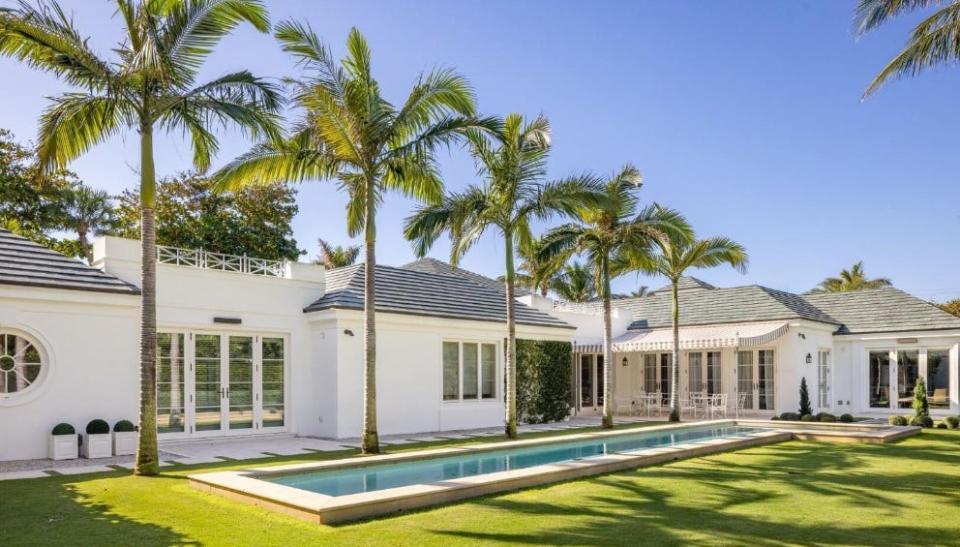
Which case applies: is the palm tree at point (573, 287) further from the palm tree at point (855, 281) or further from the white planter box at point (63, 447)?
the white planter box at point (63, 447)

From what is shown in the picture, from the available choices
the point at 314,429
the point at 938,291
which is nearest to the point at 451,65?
the point at 314,429

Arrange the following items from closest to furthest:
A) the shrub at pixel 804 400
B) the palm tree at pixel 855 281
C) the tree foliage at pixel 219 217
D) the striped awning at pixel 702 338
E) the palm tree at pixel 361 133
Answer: the palm tree at pixel 361 133 → the shrub at pixel 804 400 → the striped awning at pixel 702 338 → the tree foliage at pixel 219 217 → the palm tree at pixel 855 281

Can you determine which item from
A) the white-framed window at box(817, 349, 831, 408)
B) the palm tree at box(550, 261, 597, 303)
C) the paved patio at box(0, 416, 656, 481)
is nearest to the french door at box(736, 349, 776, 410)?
the white-framed window at box(817, 349, 831, 408)

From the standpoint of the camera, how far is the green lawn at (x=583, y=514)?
9.62 m

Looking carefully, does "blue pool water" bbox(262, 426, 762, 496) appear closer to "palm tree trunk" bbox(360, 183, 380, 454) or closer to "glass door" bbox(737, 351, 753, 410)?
"palm tree trunk" bbox(360, 183, 380, 454)

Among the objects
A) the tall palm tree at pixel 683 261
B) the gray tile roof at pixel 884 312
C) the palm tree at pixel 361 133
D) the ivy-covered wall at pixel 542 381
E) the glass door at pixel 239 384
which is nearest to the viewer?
the palm tree at pixel 361 133

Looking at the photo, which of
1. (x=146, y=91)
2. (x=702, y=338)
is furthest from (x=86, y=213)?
(x=702, y=338)

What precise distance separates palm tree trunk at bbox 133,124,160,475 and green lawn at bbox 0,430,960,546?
564 millimetres

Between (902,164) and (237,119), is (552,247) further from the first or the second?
(902,164)

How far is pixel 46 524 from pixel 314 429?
45.0ft

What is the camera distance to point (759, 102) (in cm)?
2809

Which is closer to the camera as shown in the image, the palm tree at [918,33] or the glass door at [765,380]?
the palm tree at [918,33]

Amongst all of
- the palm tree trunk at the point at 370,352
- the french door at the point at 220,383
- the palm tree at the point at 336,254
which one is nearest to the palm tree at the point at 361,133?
the palm tree trunk at the point at 370,352

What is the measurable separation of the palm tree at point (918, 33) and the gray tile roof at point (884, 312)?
21577mm
